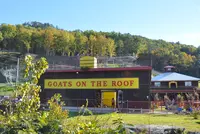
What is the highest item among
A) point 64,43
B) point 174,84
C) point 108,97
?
point 64,43

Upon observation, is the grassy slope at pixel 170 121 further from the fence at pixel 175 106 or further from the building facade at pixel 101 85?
the building facade at pixel 101 85

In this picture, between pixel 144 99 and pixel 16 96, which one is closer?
pixel 16 96

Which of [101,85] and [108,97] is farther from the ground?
[101,85]

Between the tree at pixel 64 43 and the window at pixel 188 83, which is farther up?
the tree at pixel 64 43

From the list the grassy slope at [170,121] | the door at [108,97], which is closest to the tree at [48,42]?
the door at [108,97]

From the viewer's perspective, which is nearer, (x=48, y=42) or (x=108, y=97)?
(x=108, y=97)

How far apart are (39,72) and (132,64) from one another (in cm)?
1689

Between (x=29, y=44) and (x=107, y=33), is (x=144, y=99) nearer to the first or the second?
(x=29, y=44)

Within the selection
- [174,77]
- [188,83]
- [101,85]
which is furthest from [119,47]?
[101,85]

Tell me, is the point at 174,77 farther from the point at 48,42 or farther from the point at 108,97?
the point at 48,42

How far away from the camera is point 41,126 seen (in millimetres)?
2551

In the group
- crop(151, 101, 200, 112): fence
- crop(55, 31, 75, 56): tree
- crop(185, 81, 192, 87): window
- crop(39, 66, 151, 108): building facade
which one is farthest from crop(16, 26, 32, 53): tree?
crop(151, 101, 200, 112): fence

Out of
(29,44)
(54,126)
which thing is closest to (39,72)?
(54,126)

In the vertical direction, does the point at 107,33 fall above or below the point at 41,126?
above
